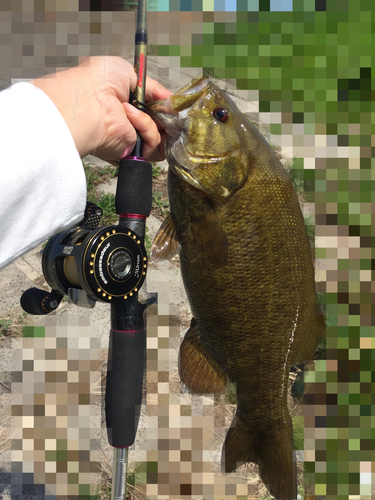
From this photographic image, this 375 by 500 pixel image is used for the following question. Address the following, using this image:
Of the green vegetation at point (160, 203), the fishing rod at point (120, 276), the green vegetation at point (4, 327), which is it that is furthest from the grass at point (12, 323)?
the fishing rod at point (120, 276)

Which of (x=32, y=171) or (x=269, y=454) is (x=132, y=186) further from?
(x=269, y=454)

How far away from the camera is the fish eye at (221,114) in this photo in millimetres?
1082

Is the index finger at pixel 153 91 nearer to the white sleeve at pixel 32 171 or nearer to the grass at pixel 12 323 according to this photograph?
the white sleeve at pixel 32 171

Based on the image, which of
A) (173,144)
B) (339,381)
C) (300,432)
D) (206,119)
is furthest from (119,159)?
(339,381)

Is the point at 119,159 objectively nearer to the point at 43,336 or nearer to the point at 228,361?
the point at 228,361

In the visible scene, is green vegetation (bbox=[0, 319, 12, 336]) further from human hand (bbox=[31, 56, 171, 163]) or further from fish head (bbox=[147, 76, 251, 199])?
fish head (bbox=[147, 76, 251, 199])

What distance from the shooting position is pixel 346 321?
8.79ft

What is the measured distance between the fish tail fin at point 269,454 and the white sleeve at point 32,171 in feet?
2.98

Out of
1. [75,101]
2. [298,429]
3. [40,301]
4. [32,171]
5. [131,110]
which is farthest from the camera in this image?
[298,429]

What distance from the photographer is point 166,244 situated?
110cm

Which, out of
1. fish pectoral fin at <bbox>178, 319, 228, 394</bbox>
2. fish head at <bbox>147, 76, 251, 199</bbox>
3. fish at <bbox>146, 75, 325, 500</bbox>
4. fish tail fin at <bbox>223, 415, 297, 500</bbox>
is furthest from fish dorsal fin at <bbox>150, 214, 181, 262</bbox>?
fish tail fin at <bbox>223, 415, 297, 500</bbox>

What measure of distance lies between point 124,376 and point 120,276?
0.35 metres

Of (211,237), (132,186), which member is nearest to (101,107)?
(132,186)

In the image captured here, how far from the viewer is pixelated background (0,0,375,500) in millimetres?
1101
